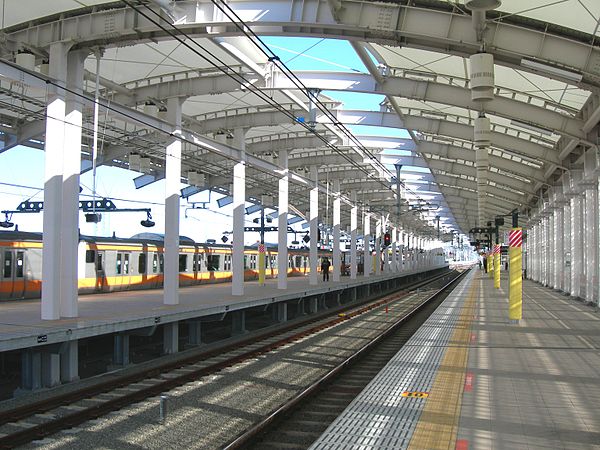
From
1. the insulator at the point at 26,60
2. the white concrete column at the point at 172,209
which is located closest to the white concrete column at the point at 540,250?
the white concrete column at the point at 172,209

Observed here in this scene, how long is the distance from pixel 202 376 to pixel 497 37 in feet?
32.6

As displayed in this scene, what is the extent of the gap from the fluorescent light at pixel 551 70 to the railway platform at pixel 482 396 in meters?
6.29

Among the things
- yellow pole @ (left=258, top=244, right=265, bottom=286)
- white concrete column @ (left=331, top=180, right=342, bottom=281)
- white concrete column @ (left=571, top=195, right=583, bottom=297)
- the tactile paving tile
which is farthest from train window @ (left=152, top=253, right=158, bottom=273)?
white concrete column @ (left=571, top=195, right=583, bottom=297)

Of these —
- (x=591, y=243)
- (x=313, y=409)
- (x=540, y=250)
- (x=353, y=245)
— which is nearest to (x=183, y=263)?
(x=353, y=245)

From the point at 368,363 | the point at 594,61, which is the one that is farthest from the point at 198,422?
the point at 594,61

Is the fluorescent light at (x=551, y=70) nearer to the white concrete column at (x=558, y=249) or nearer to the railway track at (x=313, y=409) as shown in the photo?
the railway track at (x=313, y=409)

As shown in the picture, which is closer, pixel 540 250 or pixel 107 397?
pixel 107 397

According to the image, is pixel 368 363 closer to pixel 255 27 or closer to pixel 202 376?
pixel 202 376

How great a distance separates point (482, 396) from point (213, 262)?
2541 centimetres

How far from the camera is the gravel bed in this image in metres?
7.70

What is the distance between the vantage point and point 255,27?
13.3 m

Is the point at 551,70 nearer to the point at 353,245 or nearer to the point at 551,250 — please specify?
the point at 353,245

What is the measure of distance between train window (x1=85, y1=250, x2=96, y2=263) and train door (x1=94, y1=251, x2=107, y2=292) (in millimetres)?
164

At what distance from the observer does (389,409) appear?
8.17 meters
